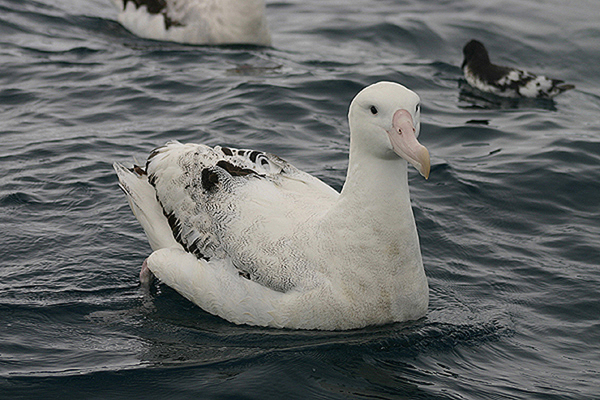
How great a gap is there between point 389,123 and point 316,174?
3.60m

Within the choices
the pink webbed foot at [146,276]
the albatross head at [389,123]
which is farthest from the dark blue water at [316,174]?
the albatross head at [389,123]

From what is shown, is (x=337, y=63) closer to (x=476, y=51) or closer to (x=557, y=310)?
(x=476, y=51)

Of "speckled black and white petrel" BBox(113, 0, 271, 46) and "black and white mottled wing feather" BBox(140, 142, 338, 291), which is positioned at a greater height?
"speckled black and white petrel" BBox(113, 0, 271, 46)

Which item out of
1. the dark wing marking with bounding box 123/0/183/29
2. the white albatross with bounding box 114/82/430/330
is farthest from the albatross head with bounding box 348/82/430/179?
the dark wing marking with bounding box 123/0/183/29

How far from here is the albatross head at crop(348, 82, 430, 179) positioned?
5155 millimetres

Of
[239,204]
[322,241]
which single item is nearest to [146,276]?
[239,204]

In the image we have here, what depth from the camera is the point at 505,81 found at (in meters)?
12.4

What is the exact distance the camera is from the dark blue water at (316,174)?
5.41m

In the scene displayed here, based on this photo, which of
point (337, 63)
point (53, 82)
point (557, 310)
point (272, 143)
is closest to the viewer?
point (557, 310)

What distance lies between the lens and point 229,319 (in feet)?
19.8

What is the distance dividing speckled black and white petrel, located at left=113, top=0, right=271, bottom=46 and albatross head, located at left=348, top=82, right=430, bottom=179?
8.29 metres

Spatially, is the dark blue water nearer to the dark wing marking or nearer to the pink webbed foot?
the pink webbed foot

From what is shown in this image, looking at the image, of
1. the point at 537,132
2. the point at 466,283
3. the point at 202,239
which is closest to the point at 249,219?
the point at 202,239

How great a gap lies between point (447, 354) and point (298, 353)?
980 mm
